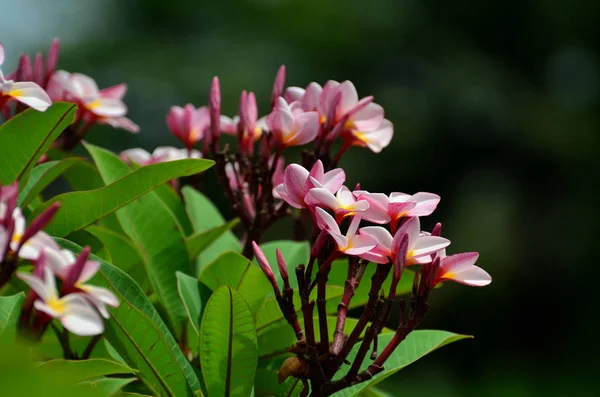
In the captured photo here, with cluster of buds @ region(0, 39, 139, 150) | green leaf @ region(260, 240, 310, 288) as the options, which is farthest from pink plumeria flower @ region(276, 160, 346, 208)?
cluster of buds @ region(0, 39, 139, 150)

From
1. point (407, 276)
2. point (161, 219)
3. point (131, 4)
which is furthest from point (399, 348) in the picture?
point (131, 4)

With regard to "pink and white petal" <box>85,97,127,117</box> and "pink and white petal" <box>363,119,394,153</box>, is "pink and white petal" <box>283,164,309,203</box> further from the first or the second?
"pink and white petal" <box>85,97,127,117</box>

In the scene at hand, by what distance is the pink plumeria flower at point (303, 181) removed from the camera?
74cm

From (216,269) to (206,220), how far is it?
38 cm

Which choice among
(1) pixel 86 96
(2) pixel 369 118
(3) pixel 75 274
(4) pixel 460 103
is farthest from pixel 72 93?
(4) pixel 460 103

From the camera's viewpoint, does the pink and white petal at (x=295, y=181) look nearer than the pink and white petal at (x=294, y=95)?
Yes

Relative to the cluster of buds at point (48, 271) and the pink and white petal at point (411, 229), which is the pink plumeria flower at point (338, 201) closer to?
the pink and white petal at point (411, 229)

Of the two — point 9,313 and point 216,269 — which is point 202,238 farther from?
point 9,313

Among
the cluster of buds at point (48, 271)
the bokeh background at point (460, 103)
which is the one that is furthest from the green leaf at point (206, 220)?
the bokeh background at point (460, 103)

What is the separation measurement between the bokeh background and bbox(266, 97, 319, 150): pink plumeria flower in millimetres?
7496

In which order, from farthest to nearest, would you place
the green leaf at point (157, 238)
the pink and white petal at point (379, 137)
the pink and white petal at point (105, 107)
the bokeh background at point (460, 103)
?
1. the bokeh background at point (460, 103)
2. the pink and white petal at point (105, 107)
3. the pink and white petal at point (379, 137)
4. the green leaf at point (157, 238)

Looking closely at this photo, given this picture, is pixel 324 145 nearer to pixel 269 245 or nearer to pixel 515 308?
pixel 269 245

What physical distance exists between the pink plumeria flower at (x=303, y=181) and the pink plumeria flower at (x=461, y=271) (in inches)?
4.9

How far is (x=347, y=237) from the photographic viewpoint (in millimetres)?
727
